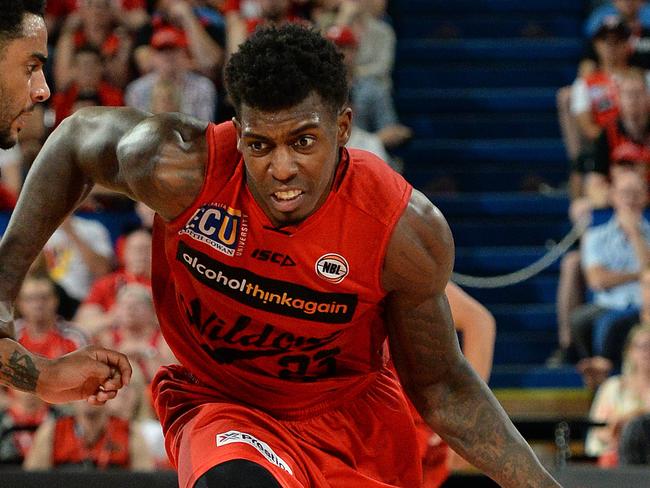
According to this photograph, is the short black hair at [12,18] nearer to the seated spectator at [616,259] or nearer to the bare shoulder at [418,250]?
the bare shoulder at [418,250]

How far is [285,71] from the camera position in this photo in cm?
273

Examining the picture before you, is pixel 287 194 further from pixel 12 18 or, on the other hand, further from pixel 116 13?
pixel 116 13

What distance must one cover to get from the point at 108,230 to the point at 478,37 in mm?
3447

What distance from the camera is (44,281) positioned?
19.6ft

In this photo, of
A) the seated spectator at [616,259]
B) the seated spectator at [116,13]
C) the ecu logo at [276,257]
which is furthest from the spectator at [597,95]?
the ecu logo at [276,257]

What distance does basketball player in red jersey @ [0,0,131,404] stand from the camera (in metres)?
2.83

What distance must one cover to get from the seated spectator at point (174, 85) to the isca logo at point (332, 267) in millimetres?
4420

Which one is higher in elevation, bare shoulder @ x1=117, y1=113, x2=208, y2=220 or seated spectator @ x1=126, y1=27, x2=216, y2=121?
bare shoulder @ x1=117, y1=113, x2=208, y2=220

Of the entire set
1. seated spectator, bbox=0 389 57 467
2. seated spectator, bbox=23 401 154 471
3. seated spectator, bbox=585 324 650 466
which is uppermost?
seated spectator, bbox=585 324 650 466

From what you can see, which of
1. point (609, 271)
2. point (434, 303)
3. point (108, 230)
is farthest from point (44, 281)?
point (434, 303)

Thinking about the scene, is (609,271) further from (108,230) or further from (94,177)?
(94,177)

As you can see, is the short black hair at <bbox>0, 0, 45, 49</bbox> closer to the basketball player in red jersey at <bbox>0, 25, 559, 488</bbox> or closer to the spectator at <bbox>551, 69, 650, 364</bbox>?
the basketball player in red jersey at <bbox>0, 25, 559, 488</bbox>

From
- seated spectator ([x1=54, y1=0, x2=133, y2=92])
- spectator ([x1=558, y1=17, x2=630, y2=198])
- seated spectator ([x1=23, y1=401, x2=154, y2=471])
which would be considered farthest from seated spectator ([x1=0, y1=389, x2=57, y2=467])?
spectator ([x1=558, y1=17, x2=630, y2=198])

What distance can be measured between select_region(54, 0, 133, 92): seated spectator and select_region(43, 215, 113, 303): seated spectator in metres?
1.35
